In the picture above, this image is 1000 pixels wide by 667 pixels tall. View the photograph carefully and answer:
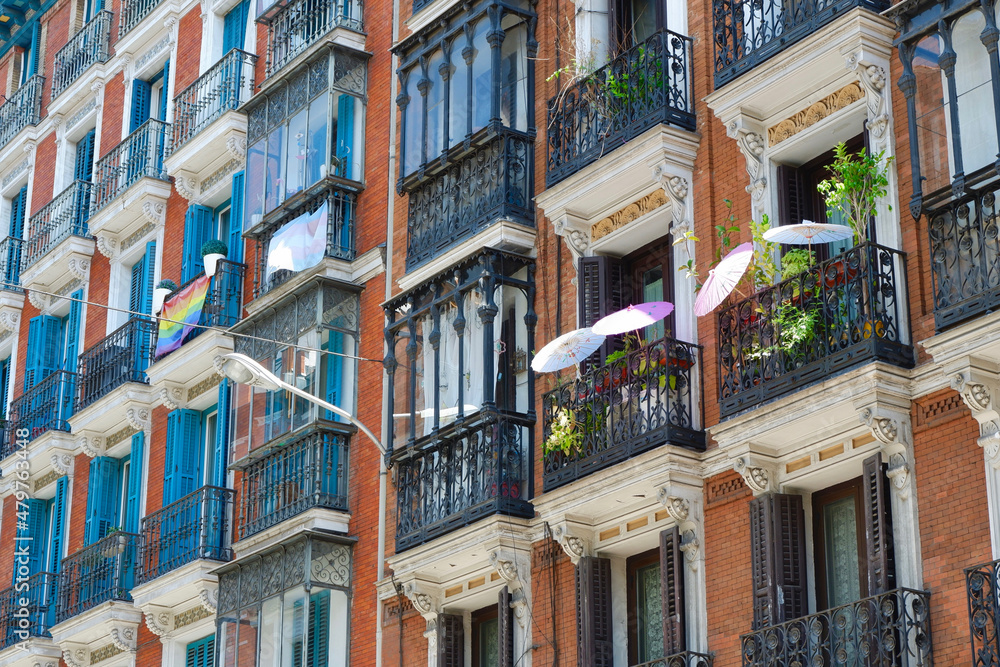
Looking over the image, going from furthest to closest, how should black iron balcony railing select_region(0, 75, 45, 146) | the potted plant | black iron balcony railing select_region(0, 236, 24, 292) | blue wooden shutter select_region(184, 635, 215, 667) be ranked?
black iron balcony railing select_region(0, 75, 45, 146)
black iron balcony railing select_region(0, 236, 24, 292)
the potted plant
blue wooden shutter select_region(184, 635, 215, 667)

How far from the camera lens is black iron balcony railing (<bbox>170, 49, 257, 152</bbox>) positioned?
29.3 meters

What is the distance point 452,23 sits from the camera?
23359 mm

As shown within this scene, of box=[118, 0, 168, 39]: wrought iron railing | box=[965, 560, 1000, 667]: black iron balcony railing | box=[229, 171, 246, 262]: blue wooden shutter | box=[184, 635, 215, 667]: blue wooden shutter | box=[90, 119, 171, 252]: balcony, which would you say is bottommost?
box=[965, 560, 1000, 667]: black iron balcony railing

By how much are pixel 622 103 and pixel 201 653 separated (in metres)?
11.5

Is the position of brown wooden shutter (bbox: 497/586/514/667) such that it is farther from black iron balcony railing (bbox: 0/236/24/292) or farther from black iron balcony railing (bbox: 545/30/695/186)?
black iron balcony railing (bbox: 0/236/24/292)

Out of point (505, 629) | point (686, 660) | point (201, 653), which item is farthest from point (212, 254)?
point (686, 660)

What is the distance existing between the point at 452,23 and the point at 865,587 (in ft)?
34.0

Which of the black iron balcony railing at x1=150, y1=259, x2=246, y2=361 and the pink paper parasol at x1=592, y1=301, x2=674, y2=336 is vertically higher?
the black iron balcony railing at x1=150, y1=259, x2=246, y2=361

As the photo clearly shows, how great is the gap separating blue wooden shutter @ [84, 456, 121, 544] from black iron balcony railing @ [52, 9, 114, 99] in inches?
352

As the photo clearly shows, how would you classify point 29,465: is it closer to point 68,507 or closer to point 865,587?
point 68,507

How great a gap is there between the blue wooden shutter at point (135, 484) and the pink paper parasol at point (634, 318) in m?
13.5

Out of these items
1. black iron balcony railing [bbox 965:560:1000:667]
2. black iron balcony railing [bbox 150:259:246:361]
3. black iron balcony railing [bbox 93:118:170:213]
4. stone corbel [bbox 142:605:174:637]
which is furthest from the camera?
black iron balcony railing [bbox 93:118:170:213]

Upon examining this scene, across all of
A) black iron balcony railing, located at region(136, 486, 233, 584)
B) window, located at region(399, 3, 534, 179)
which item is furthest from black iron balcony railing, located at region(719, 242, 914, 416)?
black iron balcony railing, located at region(136, 486, 233, 584)

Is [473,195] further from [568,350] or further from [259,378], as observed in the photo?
[568,350]
